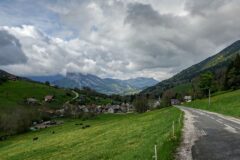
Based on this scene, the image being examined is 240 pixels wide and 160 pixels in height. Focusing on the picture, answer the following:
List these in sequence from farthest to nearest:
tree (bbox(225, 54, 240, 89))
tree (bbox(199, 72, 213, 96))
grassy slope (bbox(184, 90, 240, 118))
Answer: tree (bbox(199, 72, 213, 96)) → tree (bbox(225, 54, 240, 89)) → grassy slope (bbox(184, 90, 240, 118))

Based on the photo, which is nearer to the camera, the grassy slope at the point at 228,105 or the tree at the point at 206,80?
the grassy slope at the point at 228,105

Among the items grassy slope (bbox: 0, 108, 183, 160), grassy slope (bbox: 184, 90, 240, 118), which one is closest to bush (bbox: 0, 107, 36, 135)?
grassy slope (bbox: 184, 90, 240, 118)

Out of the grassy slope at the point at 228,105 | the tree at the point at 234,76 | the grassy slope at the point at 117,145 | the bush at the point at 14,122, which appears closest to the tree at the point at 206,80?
the tree at the point at 234,76

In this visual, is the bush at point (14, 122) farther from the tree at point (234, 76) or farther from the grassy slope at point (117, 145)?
the tree at point (234, 76)

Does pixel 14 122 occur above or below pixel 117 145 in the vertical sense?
below

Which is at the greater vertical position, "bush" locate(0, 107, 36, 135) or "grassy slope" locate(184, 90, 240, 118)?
"grassy slope" locate(184, 90, 240, 118)

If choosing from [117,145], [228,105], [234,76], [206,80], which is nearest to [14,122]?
[206,80]

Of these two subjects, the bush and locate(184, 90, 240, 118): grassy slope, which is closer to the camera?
locate(184, 90, 240, 118): grassy slope

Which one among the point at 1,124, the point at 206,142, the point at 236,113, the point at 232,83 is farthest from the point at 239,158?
the point at 1,124

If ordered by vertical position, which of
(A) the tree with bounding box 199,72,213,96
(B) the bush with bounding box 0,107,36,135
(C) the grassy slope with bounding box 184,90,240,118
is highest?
(A) the tree with bounding box 199,72,213,96

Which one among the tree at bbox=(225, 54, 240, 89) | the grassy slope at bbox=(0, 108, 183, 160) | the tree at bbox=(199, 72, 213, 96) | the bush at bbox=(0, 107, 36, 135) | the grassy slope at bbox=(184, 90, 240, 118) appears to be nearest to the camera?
the grassy slope at bbox=(0, 108, 183, 160)

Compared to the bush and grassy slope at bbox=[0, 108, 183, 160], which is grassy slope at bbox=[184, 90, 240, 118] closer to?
grassy slope at bbox=[0, 108, 183, 160]

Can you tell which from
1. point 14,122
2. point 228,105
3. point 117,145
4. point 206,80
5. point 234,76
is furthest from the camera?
point 14,122

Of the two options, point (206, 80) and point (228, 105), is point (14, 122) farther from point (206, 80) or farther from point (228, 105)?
point (228, 105)
